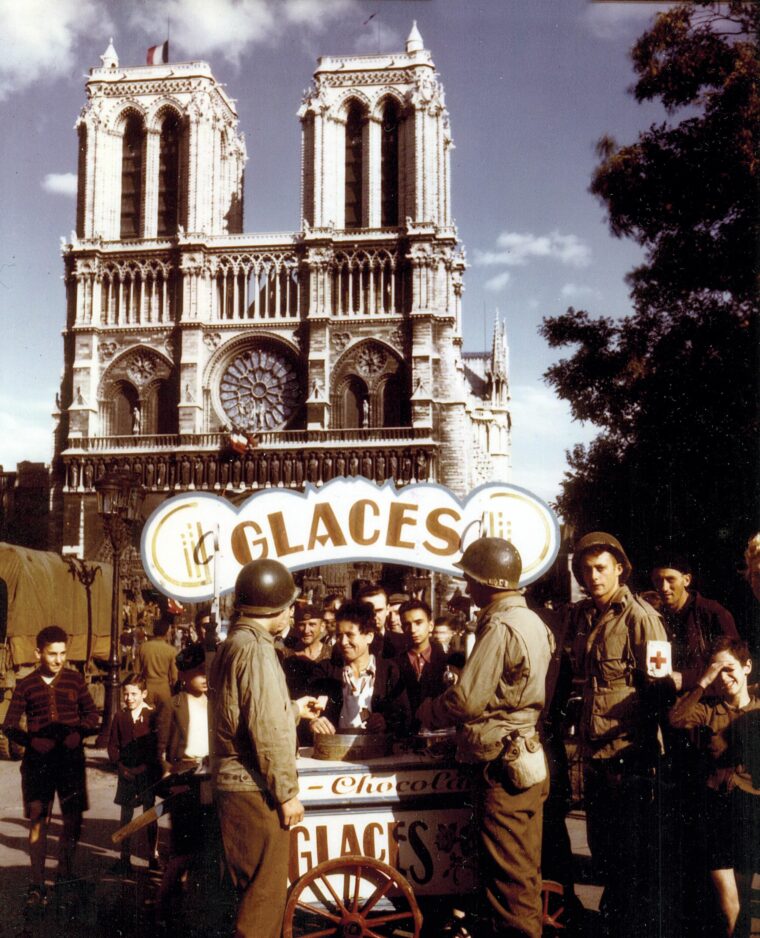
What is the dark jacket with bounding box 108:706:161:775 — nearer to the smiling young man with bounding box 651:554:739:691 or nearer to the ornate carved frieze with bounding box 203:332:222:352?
the smiling young man with bounding box 651:554:739:691

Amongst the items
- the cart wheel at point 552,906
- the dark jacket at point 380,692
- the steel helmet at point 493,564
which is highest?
the steel helmet at point 493,564

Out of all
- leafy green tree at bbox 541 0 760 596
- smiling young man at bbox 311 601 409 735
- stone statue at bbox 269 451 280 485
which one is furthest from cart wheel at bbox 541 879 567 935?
stone statue at bbox 269 451 280 485

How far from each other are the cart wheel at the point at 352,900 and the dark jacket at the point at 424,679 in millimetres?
1136

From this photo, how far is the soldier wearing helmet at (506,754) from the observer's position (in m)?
3.57

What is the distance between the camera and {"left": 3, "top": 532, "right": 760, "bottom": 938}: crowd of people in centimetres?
356

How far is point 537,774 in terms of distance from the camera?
365 cm

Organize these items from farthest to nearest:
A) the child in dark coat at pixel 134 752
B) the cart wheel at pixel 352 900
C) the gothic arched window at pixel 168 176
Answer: the gothic arched window at pixel 168 176 < the child in dark coat at pixel 134 752 < the cart wheel at pixel 352 900

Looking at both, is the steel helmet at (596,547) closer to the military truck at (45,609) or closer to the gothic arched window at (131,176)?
the military truck at (45,609)

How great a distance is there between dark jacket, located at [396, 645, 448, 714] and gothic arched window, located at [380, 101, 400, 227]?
3245 centimetres

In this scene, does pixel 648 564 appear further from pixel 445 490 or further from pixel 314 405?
pixel 314 405

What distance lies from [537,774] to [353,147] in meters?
36.1

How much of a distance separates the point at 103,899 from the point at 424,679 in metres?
2.17

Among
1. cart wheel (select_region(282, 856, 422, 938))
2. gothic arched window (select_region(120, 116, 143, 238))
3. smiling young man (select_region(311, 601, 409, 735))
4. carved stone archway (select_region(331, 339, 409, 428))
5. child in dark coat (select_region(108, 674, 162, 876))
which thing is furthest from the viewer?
gothic arched window (select_region(120, 116, 143, 238))

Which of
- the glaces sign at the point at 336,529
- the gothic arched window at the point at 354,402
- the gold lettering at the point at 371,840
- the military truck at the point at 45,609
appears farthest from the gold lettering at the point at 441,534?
the gothic arched window at the point at 354,402
